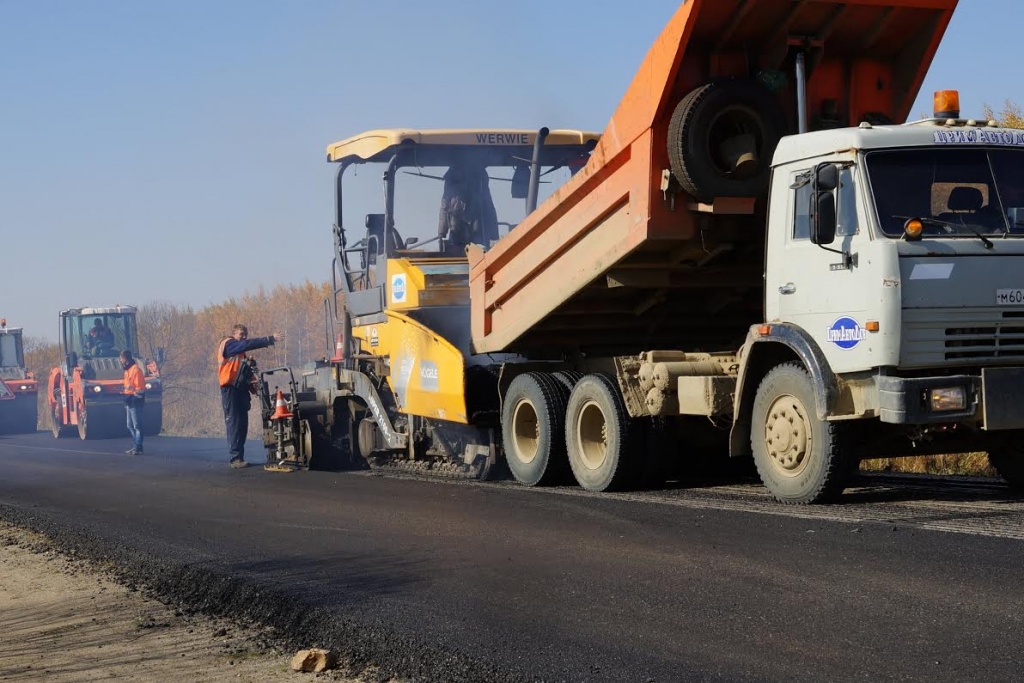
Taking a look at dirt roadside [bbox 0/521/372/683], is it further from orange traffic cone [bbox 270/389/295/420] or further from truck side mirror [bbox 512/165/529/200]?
orange traffic cone [bbox 270/389/295/420]

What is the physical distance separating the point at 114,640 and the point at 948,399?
15.6ft

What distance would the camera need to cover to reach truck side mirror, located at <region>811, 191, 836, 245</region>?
26.3 ft

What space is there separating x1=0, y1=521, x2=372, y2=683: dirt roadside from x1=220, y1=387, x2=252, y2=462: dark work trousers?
327 inches

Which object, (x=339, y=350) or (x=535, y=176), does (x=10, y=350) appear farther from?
(x=535, y=176)

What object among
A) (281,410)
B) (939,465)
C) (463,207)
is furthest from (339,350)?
(939,465)

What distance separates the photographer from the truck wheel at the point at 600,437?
400 inches

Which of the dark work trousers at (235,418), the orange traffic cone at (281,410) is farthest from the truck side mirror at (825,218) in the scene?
the dark work trousers at (235,418)

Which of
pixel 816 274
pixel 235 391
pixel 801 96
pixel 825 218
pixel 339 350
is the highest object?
pixel 801 96

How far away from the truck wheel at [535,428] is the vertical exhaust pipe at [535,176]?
8.08ft

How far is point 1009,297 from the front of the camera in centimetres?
773

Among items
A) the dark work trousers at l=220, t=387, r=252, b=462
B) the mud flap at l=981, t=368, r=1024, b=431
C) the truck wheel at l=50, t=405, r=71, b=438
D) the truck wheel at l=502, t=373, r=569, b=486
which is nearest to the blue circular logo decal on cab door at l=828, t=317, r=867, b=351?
the mud flap at l=981, t=368, r=1024, b=431

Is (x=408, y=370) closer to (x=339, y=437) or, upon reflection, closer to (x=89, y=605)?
(x=339, y=437)

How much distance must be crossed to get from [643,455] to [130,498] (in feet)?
15.5

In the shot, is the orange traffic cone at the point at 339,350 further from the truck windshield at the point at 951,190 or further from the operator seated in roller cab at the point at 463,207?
the truck windshield at the point at 951,190
